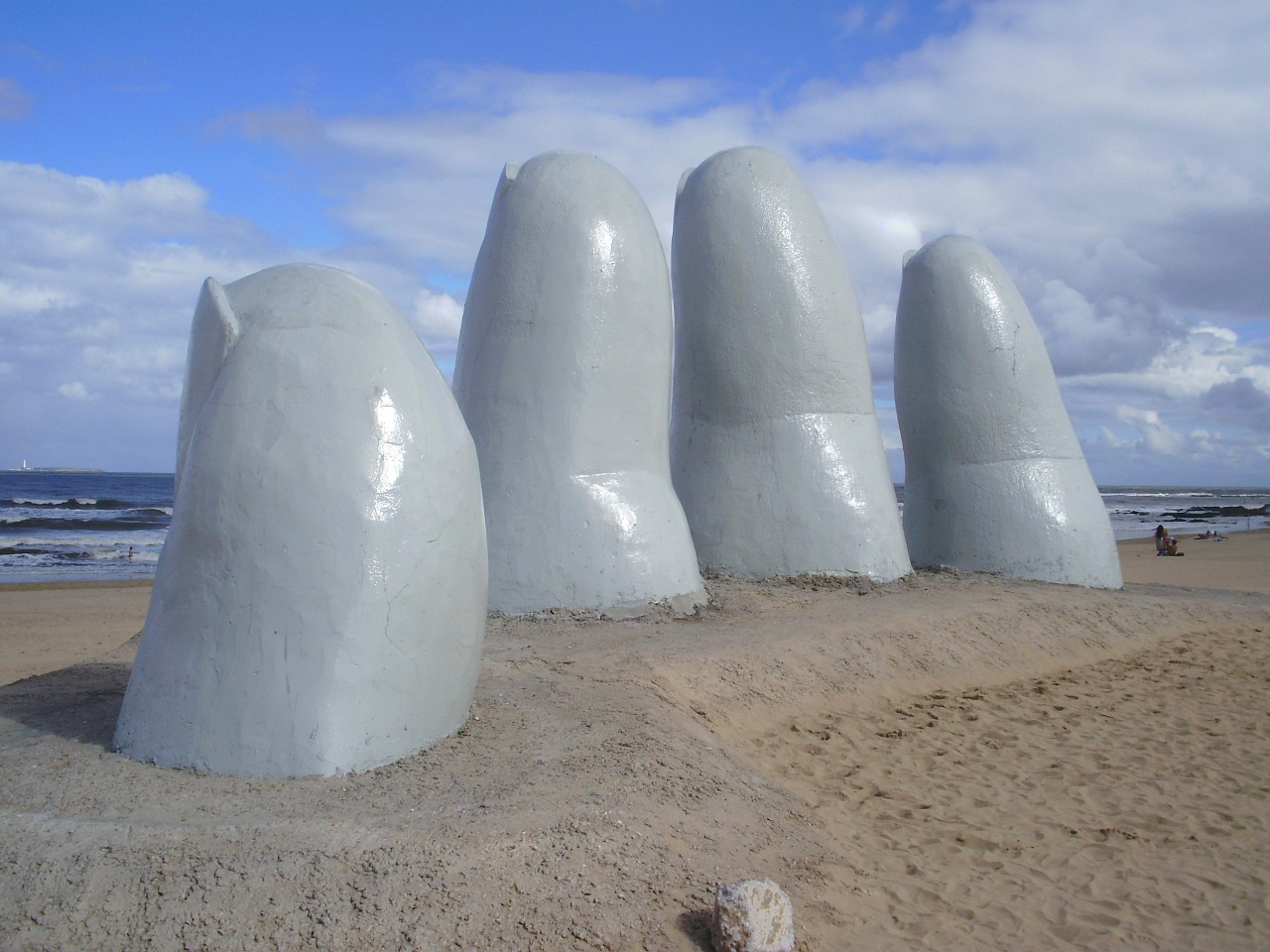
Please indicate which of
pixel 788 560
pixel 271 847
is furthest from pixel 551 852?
pixel 788 560

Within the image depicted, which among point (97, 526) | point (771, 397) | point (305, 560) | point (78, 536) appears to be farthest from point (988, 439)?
point (97, 526)

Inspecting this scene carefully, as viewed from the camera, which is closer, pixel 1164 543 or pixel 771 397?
pixel 771 397

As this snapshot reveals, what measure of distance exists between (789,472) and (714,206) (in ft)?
7.20

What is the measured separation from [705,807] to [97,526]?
87.4 feet

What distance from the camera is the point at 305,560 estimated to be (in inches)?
144

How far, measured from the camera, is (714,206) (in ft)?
28.3

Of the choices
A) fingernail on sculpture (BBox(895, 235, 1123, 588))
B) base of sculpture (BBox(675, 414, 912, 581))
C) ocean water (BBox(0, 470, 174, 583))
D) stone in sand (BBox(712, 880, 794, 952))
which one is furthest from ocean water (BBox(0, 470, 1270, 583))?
stone in sand (BBox(712, 880, 794, 952))

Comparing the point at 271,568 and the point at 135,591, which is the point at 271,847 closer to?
the point at 271,568

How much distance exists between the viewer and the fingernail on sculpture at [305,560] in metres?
3.60

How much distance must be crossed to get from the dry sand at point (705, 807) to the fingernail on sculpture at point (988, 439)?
6.65ft

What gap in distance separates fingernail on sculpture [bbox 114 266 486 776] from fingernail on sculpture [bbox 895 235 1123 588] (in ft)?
21.4

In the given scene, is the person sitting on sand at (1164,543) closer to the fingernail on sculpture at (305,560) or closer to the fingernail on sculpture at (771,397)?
the fingernail on sculpture at (771,397)

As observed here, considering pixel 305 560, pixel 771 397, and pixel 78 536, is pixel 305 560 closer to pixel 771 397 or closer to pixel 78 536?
pixel 771 397

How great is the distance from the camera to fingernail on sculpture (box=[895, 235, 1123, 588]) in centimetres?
941
